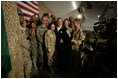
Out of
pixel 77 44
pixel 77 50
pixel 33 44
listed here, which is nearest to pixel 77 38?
pixel 77 44

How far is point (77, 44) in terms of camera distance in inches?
91.0

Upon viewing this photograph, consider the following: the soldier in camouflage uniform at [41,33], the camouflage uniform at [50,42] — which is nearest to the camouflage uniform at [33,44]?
the soldier in camouflage uniform at [41,33]

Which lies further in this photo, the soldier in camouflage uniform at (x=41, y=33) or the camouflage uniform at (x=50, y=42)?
the soldier in camouflage uniform at (x=41, y=33)

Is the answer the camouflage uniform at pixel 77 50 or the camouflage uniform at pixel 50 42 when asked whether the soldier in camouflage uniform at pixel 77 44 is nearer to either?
the camouflage uniform at pixel 77 50

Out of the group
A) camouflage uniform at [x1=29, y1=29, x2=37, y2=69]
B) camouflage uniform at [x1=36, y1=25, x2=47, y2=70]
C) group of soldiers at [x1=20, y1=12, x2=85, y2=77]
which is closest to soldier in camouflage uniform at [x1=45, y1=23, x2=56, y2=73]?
group of soldiers at [x1=20, y1=12, x2=85, y2=77]

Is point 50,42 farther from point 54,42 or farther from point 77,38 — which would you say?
point 77,38

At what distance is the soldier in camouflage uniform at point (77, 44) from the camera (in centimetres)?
228

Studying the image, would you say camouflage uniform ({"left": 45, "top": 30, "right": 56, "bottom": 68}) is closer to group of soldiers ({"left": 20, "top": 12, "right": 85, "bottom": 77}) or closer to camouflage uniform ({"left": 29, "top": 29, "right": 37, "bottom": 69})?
group of soldiers ({"left": 20, "top": 12, "right": 85, "bottom": 77})

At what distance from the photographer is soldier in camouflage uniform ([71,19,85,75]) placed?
2279mm

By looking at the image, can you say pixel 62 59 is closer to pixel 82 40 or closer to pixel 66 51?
pixel 66 51

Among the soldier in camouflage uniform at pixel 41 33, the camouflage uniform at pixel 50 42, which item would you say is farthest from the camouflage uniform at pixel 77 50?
the soldier in camouflage uniform at pixel 41 33

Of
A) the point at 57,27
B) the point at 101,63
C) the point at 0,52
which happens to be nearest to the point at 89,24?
the point at 57,27

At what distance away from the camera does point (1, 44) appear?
120cm

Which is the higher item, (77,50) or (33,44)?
(33,44)
